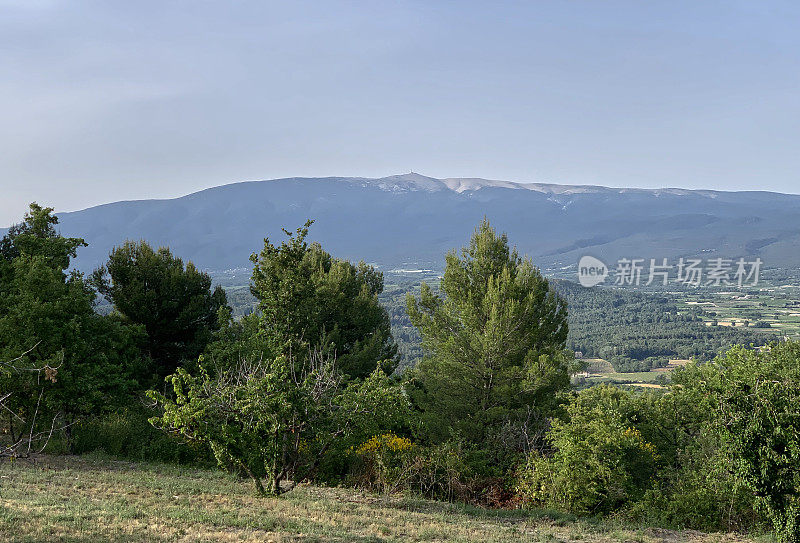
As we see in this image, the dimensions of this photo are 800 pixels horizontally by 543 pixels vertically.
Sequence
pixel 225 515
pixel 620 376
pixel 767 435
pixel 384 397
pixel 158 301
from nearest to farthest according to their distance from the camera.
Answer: pixel 225 515 → pixel 767 435 → pixel 384 397 → pixel 158 301 → pixel 620 376

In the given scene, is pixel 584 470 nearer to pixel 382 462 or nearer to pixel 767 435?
pixel 767 435

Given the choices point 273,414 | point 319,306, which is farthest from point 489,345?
point 273,414

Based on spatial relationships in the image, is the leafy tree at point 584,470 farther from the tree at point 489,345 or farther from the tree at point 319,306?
the tree at point 319,306

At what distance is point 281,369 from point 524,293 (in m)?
12.1

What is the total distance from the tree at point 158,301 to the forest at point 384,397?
0.35 ft

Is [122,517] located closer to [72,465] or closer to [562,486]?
[72,465]

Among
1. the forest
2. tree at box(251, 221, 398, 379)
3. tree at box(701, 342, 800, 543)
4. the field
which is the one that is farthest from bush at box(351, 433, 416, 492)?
the field

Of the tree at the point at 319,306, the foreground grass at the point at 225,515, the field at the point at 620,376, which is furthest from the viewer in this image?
the field at the point at 620,376

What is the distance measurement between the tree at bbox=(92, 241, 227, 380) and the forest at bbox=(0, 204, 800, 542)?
0.11 metres

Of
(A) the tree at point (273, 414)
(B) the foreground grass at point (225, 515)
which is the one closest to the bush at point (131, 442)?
(B) the foreground grass at point (225, 515)

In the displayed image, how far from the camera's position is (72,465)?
16.5 m

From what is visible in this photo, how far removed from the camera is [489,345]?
21594 mm

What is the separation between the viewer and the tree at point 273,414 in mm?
12578

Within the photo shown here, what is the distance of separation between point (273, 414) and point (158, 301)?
18.6 meters
